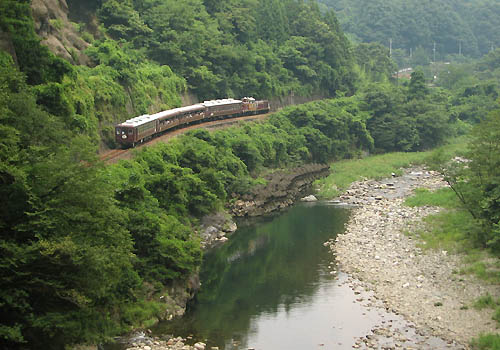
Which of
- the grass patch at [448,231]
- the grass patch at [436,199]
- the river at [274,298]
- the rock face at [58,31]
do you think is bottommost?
the grass patch at [436,199]

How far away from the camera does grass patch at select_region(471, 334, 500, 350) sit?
25703mm

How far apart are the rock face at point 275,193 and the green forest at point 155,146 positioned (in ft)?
4.11

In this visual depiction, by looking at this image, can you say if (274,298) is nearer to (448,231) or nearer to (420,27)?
(448,231)

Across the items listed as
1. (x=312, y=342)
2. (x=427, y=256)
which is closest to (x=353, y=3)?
(x=427, y=256)

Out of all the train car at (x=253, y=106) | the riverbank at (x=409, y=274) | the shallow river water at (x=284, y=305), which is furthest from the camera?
the train car at (x=253, y=106)

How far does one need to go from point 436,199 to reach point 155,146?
73.1 ft

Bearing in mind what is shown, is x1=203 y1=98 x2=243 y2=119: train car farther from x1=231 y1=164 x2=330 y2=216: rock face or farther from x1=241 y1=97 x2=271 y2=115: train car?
x1=231 y1=164 x2=330 y2=216: rock face

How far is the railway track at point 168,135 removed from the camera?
137 ft

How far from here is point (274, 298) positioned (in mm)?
33156

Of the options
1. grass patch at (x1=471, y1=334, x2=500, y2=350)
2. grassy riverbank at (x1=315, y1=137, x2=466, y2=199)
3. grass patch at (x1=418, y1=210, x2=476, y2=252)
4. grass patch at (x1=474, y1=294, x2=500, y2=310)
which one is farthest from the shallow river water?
grassy riverbank at (x1=315, y1=137, x2=466, y2=199)

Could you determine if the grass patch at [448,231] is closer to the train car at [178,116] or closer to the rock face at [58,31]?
the train car at [178,116]

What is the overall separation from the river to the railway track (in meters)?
8.52

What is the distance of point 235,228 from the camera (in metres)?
46.2

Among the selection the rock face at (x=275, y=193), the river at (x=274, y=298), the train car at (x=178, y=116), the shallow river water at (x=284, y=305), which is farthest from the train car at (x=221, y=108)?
the shallow river water at (x=284, y=305)
